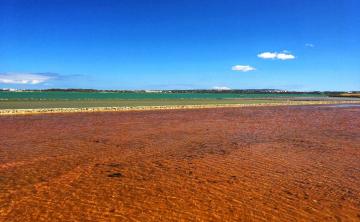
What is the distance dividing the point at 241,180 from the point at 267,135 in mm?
8075

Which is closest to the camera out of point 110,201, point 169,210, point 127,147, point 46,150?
point 169,210

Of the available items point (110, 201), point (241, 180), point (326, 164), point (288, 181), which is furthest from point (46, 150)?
point (326, 164)

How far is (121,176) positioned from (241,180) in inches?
107

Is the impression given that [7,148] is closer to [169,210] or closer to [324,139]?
[169,210]

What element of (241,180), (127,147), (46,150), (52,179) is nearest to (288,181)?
(241,180)

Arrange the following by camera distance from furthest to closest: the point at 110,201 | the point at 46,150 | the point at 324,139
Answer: the point at 324,139 → the point at 46,150 → the point at 110,201

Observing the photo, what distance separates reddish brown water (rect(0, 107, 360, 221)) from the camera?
19.5 feet

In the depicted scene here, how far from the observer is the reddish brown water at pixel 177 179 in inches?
234

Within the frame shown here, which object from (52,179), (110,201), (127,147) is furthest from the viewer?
(127,147)

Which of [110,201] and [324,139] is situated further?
[324,139]

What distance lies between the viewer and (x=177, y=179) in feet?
25.9

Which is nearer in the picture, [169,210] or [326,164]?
[169,210]

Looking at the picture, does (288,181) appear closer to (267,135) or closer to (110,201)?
(110,201)

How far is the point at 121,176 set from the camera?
8.08 m
